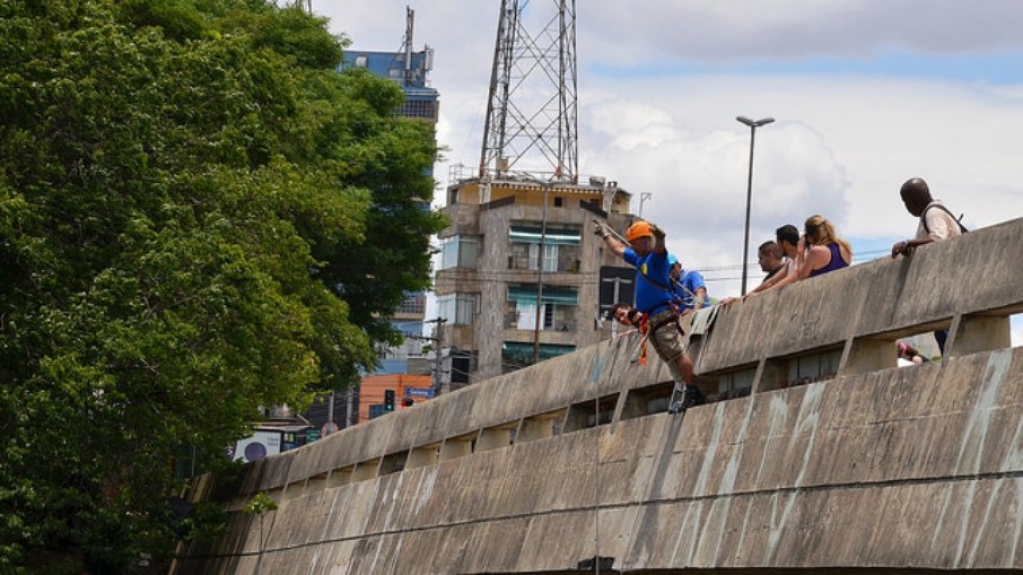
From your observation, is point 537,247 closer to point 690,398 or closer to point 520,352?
point 520,352

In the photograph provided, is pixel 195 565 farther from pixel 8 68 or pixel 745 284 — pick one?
pixel 745 284

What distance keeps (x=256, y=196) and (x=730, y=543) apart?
52.4 feet

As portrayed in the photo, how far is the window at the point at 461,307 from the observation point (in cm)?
9969

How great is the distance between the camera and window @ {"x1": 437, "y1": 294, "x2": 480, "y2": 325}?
99688 mm

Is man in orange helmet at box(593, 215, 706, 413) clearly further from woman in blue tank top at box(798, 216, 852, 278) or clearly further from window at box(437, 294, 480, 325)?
window at box(437, 294, 480, 325)

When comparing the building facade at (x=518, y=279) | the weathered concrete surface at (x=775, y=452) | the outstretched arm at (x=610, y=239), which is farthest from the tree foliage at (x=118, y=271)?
the building facade at (x=518, y=279)

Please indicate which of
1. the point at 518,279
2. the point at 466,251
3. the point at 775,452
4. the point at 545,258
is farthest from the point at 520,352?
the point at 775,452

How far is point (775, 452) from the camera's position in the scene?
13.1m

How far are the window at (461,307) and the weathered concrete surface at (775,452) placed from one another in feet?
252

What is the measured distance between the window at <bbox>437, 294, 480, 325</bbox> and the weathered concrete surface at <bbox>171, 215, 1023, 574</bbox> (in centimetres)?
7678

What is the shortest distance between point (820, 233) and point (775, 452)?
1.51 meters

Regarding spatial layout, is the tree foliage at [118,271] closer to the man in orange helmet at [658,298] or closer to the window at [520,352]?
the man in orange helmet at [658,298]

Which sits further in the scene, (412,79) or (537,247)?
(412,79)

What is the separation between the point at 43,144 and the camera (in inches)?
973
